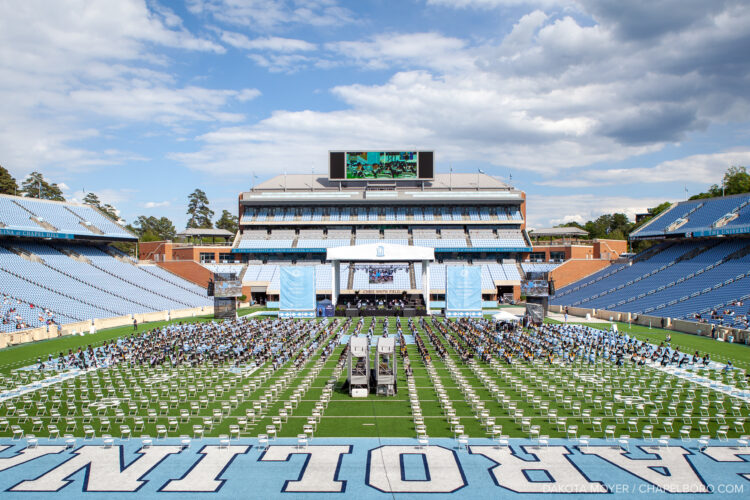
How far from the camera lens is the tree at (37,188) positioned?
90.0 metres

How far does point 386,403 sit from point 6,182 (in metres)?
74.7

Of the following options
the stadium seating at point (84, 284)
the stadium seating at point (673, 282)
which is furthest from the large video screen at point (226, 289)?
the stadium seating at point (673, 282)

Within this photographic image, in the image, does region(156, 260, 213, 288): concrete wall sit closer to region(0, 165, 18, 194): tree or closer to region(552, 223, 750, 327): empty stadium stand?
region(0, 165, 18, 194): tree

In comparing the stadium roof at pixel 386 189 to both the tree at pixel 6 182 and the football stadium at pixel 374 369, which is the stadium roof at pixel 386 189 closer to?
the football stadium at pixel 374 369

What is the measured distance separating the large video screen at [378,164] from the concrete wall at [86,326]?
30.5 meters

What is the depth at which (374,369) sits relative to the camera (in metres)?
22.3

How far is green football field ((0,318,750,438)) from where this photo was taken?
16.6 metres

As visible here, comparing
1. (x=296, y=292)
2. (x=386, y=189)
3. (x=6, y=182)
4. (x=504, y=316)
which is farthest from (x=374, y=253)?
(x=6, y=182)

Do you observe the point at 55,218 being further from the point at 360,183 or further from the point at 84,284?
the point at 360,183

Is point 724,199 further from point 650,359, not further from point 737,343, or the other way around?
point 650,359

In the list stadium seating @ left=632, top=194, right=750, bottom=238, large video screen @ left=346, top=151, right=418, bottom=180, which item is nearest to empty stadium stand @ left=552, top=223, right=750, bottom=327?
stadium seating @ left=632, top=194, right=750, bottom=238

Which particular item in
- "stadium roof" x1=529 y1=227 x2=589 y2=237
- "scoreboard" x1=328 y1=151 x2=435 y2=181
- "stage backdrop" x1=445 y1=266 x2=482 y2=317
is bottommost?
"stage backdrop" x1=445 y1=266 x2=482 y2=317

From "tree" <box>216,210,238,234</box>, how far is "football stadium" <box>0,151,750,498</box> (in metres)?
56.2

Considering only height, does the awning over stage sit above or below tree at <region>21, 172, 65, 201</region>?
below
